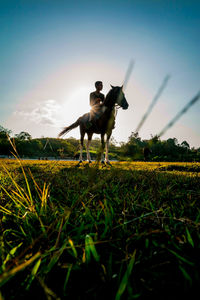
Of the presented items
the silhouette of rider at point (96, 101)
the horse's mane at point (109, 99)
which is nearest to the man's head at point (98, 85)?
the silhouette of rider at point (96, 101)

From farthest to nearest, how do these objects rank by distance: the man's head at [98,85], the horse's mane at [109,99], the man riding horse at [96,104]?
the man's head at [98,85] < the man riding horse at [96,104] < the horse's mane at [109,99]

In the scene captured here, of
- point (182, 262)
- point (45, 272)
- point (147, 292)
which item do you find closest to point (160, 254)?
point (182, 262)

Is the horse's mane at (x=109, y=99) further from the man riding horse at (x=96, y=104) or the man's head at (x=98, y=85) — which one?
the man's head at (x=98, y=85)

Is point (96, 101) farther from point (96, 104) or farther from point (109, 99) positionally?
point (109, 99)

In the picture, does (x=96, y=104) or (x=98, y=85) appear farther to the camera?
(x=98, y=85)

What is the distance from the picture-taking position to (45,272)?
0.56 metres

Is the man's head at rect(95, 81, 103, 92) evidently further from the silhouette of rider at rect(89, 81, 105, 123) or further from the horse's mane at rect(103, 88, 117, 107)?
the horse's mane at rect(103, 88, 117, 107)

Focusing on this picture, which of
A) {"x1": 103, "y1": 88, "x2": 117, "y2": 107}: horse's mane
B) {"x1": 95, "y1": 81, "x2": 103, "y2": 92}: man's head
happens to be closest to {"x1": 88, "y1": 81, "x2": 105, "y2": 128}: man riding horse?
{"x1": 95, "y1": 81, "x2": 103, "y2": 92}: man's head

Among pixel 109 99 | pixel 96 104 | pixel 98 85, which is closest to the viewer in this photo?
pixel 109 99

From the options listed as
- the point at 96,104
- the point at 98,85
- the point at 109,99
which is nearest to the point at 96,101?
the point at 96,104

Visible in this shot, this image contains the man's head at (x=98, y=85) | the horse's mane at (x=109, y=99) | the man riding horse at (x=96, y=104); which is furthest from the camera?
the man's head at (x=98, y=85)

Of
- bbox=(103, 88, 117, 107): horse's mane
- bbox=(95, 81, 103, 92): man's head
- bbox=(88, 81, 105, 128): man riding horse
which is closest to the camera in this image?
bbox=(103, 88, 117, 107): horse's mane

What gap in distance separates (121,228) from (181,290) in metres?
0.39

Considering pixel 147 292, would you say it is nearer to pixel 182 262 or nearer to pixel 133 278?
pixel 133 278
